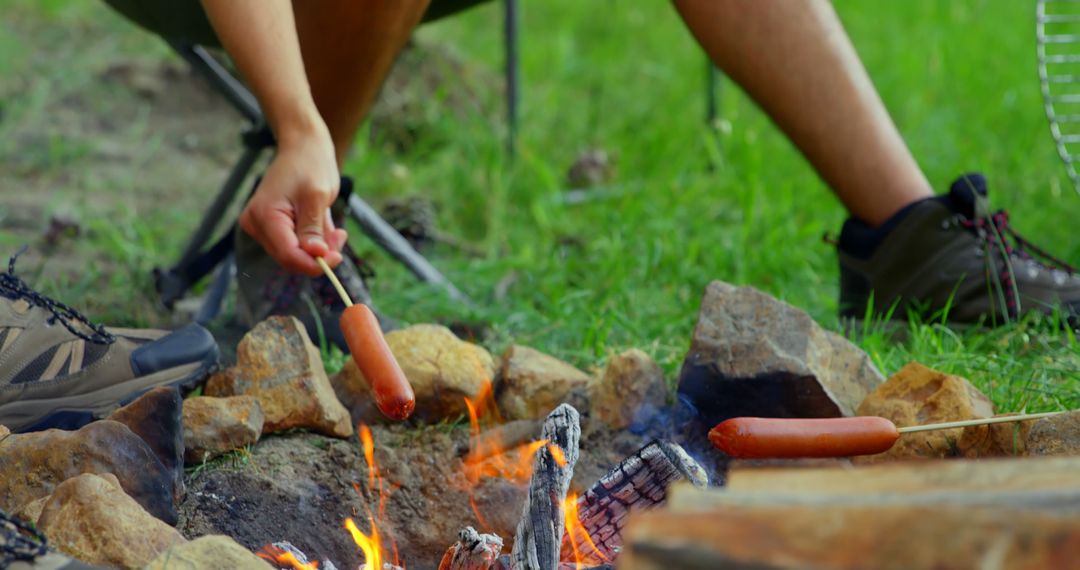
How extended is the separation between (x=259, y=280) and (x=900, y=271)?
132 centimetres

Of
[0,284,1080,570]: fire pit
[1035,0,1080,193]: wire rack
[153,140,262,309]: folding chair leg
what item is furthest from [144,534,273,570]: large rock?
[1035,0,1080,193]: wire rack

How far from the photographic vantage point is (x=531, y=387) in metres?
1.99

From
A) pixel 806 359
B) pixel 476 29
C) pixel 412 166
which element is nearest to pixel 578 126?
pixel 412 166

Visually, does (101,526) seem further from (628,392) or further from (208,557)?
(628,392)

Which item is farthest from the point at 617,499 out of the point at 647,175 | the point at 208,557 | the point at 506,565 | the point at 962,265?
the point at 647,175

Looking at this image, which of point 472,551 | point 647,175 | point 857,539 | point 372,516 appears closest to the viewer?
point 857,539

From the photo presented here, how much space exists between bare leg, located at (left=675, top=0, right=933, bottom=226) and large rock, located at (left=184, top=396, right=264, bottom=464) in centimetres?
122

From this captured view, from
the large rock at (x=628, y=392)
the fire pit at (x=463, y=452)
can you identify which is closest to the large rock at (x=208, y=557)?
the fire pit at (x=463, y=452)

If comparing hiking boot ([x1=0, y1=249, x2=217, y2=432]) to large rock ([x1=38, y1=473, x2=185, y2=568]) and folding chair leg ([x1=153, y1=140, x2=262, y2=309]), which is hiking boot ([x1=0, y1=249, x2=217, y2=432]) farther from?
folding chair leg ([x1=153, y1=140, x2=262, y2=309])

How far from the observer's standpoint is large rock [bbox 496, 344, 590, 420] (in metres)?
1.99

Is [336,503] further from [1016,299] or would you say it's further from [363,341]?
[1016,299]

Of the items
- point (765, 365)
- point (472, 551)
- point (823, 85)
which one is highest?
point (823, 85)

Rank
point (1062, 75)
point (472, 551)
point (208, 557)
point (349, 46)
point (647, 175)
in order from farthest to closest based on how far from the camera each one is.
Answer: point (647, 175)
point (1062, 75)
point (349, 46)
point (472, 551)
point (208, 557)

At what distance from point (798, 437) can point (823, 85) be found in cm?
109
